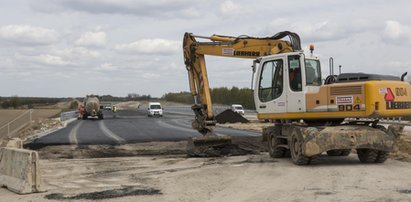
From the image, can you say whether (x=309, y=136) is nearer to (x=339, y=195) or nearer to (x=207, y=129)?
(x=339, y=195)

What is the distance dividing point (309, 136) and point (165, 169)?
3.90 metres

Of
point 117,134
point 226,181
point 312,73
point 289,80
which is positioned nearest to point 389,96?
point 312,73

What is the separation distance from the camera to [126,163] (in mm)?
15469

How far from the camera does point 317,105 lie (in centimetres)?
1344

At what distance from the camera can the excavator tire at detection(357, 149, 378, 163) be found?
13781 mm

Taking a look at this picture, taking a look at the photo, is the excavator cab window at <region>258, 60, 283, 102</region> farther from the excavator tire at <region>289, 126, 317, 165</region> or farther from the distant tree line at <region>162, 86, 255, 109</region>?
the distant tree line at <region>162, 86, 255, 109</region>

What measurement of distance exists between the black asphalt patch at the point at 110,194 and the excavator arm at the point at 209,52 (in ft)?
22.4

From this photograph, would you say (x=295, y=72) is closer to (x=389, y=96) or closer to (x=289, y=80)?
(x=289, y=80)

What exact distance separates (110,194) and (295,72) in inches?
248

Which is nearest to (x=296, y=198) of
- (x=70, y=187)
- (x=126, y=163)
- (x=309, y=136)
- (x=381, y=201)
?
(x=381, y=201)

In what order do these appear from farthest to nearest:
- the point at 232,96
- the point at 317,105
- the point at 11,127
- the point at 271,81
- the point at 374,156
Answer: the point at 232,96
the point at 11,127
the point at 271,81
the point at 374,156
the point at 317,105

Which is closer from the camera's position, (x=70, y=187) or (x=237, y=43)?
(x=70, y=187)

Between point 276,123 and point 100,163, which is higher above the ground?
point 276,123

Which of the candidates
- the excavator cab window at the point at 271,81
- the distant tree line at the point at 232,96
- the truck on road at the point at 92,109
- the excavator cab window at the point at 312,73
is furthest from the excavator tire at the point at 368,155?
the distant tree line at the point at 232,96
